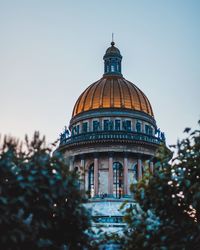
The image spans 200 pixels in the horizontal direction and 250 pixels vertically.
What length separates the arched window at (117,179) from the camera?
2189 inches

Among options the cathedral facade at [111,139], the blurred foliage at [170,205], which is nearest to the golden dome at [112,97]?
the cathedral facade at [111,139]

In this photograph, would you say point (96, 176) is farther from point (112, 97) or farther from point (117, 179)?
→ point (112, 97)

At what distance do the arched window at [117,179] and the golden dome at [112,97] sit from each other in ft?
25.0

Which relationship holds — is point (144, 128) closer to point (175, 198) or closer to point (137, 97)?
point (137, 97)

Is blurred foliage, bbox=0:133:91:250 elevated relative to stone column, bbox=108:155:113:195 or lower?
lower

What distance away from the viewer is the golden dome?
2352 inches

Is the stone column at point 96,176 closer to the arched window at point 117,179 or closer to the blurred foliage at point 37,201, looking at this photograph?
the arched window at point 117,179

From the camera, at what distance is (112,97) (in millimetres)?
60031

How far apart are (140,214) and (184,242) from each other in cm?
305

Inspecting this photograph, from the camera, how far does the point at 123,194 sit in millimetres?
54875

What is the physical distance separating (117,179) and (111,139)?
192 inches

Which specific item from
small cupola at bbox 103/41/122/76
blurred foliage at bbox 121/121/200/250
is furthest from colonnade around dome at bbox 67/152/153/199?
blurred foliage at bbox 121/121/200/250

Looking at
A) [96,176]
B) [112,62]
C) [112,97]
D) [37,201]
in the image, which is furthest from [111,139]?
Answer: [37,201]

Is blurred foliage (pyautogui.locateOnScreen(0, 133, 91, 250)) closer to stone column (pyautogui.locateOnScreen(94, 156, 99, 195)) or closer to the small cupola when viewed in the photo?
stone column (pyautogui.locateOnScreen(94, 156, 99, 195))
